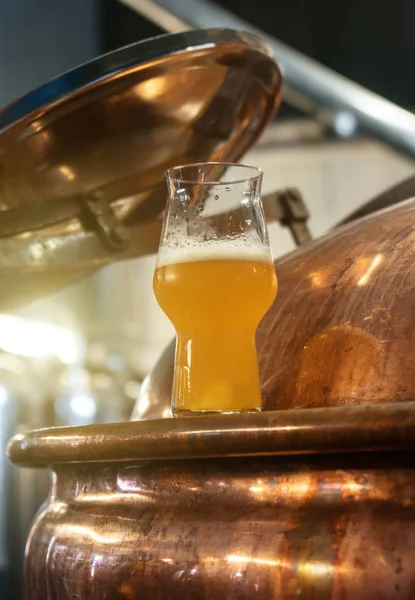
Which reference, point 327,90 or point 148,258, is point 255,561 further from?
point 148,258

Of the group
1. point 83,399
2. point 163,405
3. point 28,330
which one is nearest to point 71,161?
point 163,405

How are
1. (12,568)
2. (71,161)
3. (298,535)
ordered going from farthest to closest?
(12,568) → (71,161) → (298,535)

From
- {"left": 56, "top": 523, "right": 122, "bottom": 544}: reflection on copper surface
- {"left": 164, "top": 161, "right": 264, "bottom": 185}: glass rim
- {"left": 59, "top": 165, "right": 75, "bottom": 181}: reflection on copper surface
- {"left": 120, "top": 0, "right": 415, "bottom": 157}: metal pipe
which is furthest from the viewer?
{"left": 120, "top": 0, "right": 415, "bottom": 157}: metal pipe

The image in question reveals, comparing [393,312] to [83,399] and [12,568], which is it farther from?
[83,399]

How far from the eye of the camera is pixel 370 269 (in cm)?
76

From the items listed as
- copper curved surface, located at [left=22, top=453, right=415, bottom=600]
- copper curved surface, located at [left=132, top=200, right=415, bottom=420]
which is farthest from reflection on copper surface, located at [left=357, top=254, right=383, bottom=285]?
copper curved surface, located at [left=22, top=453, right=415, bottom=600]

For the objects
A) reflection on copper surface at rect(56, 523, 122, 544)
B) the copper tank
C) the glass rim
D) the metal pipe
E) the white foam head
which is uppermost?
the metal pipe

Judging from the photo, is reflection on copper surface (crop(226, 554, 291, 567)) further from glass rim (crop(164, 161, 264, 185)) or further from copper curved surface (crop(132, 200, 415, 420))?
glass rim (crop(164, 161, 264, 185))

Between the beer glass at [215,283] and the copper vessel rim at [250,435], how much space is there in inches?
4.0

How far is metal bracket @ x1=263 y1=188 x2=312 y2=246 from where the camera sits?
1.17 metres

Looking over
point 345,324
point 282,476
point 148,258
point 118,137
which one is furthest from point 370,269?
point 148,258

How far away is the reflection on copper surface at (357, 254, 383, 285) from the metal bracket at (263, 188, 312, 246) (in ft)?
1.28

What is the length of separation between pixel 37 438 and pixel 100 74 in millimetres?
345

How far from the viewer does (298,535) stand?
0.53m
